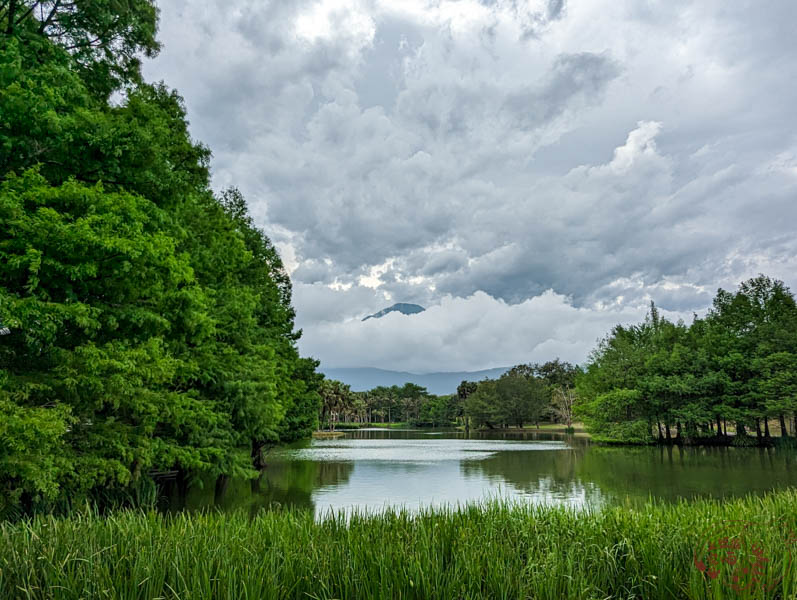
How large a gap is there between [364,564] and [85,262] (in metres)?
7.00

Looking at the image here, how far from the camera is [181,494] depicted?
21.6 meters

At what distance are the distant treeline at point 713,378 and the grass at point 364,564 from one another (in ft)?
157

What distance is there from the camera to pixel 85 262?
8.99 meters

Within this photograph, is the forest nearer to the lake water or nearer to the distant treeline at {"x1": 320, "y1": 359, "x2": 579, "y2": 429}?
the lake water

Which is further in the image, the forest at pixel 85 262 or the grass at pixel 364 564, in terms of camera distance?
the forest at pixel 85 262

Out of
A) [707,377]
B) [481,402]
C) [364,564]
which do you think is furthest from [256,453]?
[481,402]

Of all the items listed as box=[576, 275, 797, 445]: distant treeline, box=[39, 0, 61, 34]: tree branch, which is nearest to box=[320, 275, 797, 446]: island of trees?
box=[576, 275, 797, 445]: distant treeline

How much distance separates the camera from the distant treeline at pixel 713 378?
46531 mm

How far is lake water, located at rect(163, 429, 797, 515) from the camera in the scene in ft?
67.6

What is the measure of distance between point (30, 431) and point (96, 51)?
1095 centimetres

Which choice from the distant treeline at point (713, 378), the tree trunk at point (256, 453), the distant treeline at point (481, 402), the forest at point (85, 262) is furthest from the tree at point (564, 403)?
the forest at point (85, 262)

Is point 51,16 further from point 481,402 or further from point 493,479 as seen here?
point 481,402

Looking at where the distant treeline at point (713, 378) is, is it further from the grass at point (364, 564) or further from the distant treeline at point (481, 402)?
the grass at point (364, 564)

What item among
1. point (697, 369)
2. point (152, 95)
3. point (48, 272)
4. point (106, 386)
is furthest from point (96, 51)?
point (697, 369)
